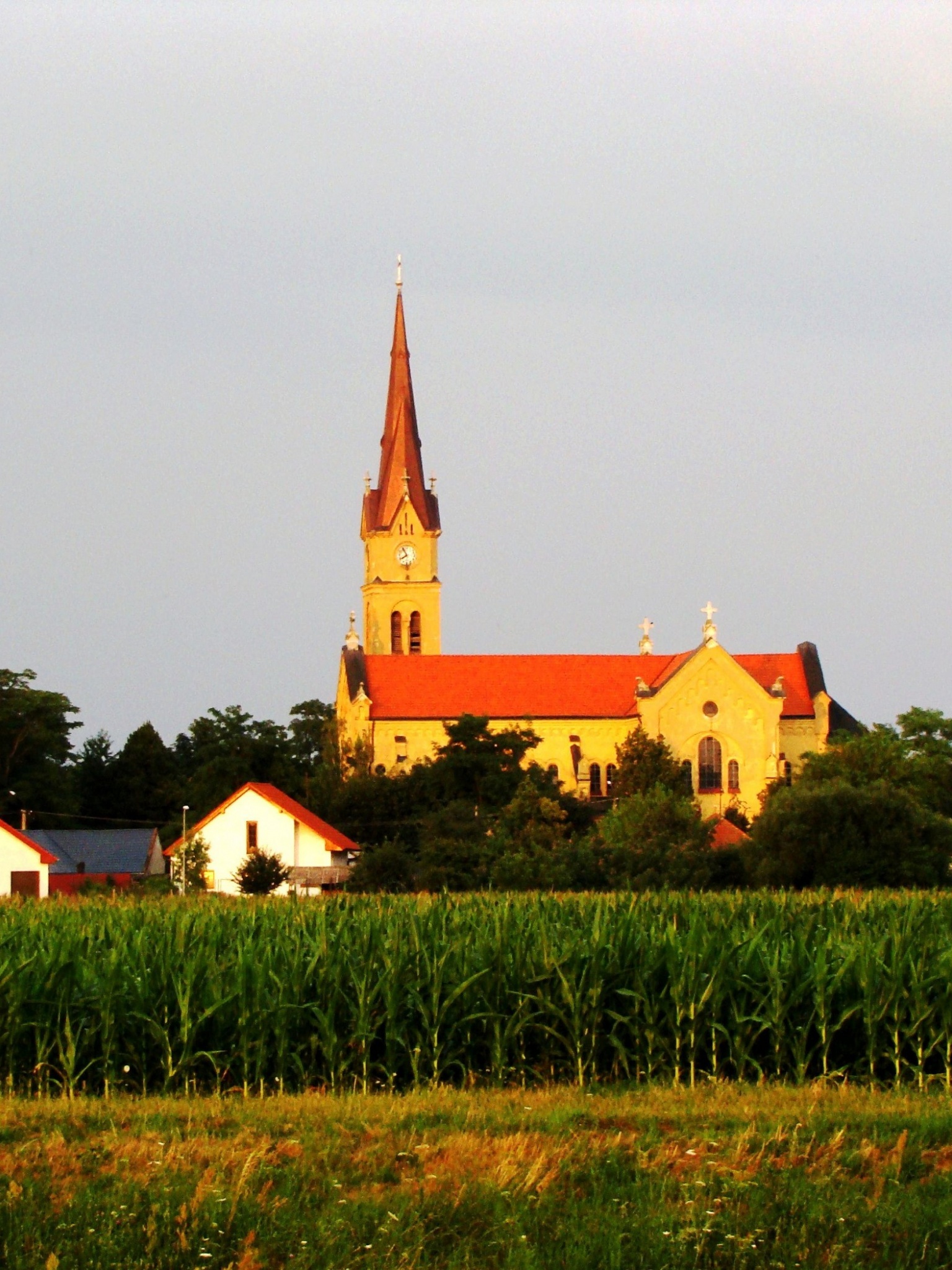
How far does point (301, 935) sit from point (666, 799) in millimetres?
50898

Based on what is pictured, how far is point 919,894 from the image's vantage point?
30078 mm

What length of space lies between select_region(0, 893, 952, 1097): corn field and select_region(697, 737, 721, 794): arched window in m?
79.1

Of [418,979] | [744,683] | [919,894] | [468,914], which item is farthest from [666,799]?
[418,979]

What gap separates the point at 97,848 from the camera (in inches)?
3332

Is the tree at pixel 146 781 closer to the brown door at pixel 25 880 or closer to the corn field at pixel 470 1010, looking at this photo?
the brown door at pixel 25 880

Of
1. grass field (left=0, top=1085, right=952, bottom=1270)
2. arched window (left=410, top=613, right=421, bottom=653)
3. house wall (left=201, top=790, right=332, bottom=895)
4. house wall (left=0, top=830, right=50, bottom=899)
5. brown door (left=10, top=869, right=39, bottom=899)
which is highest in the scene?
arched window (left=410, top=613, right=421, bottom=653)

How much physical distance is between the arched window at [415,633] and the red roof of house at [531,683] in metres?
9.62

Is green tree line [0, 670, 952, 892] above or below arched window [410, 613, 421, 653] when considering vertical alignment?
below

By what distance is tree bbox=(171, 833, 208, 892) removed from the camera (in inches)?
2532

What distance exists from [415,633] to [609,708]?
17.9m

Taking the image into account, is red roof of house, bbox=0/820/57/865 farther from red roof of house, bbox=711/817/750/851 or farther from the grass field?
the grass field

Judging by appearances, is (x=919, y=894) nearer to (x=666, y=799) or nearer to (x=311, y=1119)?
(x=311, y=1119)

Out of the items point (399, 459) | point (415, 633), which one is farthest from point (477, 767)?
point (399, 459)

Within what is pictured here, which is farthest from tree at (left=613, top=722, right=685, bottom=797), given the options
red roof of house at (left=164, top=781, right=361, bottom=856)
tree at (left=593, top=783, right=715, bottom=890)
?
red roof of house at (left=164, top=781, right=361, bottom=856)
